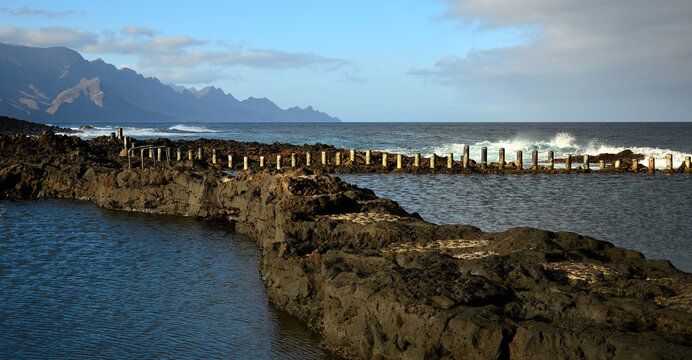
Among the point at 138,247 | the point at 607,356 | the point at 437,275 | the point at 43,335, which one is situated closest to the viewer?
the point at 607,356

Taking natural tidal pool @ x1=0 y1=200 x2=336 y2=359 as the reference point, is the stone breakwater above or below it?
above

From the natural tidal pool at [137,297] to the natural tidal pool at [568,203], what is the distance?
25.9 feet

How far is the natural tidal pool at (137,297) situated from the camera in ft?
30.5

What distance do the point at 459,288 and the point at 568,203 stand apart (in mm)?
17885

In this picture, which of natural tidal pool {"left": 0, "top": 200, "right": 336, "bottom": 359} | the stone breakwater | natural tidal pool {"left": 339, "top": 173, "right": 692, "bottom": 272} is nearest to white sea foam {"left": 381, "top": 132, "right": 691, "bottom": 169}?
natural tidal pool {"left": 339, "top": 173, "right": 692, "bottom": 272}

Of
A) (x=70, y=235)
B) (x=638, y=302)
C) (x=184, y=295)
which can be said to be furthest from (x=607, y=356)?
(x=70, y=235)

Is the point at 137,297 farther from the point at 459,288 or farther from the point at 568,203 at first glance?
the point at 568,203

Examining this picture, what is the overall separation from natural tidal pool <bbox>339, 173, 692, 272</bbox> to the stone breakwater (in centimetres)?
544

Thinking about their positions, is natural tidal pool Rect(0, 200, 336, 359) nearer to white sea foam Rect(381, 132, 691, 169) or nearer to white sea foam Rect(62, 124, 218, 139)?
white sea foam Rect(381, 132, 691, 169)

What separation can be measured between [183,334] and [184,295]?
2116 mm

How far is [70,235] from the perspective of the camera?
17.7m

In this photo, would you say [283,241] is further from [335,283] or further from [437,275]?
[437,275]

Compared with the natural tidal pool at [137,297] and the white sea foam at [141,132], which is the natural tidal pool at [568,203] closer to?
the natural tidal pool at [137,297]

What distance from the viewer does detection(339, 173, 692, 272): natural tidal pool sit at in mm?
17297
